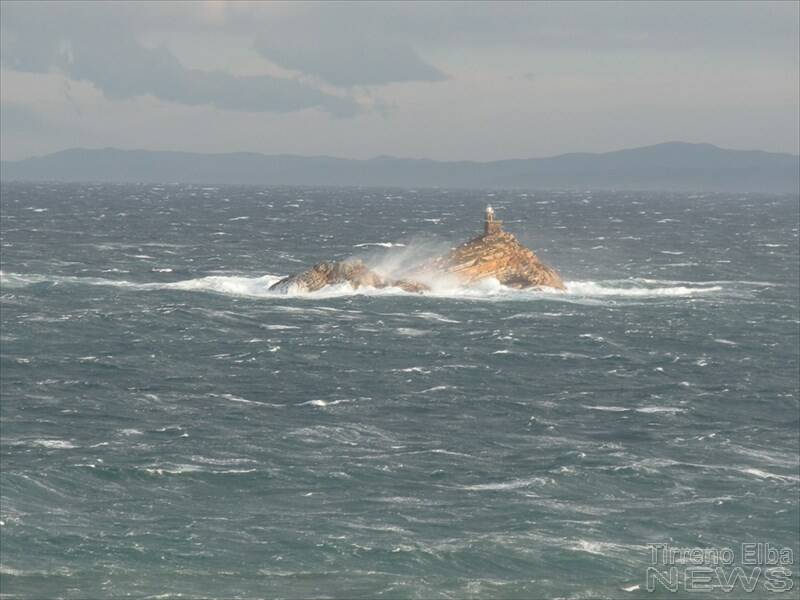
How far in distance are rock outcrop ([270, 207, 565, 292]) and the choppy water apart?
1914 mm

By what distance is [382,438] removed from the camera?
205 ft

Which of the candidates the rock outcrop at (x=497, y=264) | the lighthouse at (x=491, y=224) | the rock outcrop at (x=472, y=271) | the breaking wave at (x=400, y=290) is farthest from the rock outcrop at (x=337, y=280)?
the lighthouse at (x=491, y=224)

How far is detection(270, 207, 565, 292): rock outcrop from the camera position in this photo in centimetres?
11362

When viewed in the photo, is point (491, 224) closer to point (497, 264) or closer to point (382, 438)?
point (497, 264)

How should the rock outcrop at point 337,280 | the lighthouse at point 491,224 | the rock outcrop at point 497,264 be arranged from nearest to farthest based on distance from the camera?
the rock outcrop at point 337,280 < the lighthouse at point 491,224 < the rock outcrop at point 497,264

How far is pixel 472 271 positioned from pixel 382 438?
53435 millimetres

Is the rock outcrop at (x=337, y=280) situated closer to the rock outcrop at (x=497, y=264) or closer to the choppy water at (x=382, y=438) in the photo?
the choppy water at (x=382, y=438)

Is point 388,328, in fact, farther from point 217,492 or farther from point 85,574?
point 85,574

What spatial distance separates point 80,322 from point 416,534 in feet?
165

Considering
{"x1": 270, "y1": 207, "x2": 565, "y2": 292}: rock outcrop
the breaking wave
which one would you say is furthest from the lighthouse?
the breaking wave

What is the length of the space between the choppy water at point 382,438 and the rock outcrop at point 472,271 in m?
1.91

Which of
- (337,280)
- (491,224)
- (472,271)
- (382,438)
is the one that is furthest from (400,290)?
(382,438)

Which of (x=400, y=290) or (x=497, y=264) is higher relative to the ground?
(x=497, y=264)

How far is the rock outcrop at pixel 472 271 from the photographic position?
373 feet
